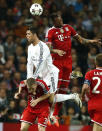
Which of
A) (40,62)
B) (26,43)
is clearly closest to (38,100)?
(40,62)

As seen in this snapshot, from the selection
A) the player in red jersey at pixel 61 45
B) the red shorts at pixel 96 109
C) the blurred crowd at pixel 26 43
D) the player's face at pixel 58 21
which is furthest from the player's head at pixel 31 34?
the red shorts at pixel 96 109

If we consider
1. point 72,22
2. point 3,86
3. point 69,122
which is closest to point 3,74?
point 3,86

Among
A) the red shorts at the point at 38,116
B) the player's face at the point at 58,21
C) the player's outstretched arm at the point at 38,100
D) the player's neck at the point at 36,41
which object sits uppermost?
the player's face at the point at 58,21

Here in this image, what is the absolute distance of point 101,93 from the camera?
9719mm

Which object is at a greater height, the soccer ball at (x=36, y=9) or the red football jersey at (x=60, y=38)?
the soccer ball at (x=36, y=9)

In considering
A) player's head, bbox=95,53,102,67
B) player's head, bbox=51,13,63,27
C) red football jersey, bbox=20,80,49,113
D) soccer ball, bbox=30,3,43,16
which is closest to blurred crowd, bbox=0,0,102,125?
soccer ball, bbox=30,3,43,16

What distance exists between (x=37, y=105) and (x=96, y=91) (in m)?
1.24

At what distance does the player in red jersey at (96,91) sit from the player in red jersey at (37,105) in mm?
860

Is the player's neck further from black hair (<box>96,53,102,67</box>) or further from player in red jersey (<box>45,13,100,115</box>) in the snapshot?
black hair (<box>96,53,102,67</box>)

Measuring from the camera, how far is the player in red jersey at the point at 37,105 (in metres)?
9.85

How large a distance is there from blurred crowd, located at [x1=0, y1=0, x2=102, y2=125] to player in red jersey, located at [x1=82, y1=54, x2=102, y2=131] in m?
2.51

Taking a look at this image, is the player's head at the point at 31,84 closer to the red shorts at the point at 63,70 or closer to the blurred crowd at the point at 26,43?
the red shorts at the point at 63,70

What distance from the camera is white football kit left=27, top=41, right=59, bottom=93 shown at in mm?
10172

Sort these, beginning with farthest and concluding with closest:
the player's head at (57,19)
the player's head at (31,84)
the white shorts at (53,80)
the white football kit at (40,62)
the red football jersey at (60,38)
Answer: the red football jersey at (60,38) → the player's head at (57,19) → the white shorts at (53,80) → the white football kit at (40,62) → the player's head at (31,84)
